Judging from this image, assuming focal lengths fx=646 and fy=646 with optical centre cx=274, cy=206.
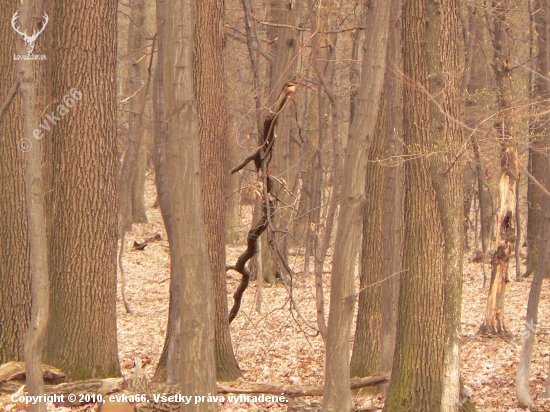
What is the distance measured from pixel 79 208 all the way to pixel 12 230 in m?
0.73

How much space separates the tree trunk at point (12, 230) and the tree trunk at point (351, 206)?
3.35 metres

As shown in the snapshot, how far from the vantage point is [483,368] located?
9797 millimetres

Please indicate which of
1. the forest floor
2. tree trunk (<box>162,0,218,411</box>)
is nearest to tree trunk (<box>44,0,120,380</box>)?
the forest floor

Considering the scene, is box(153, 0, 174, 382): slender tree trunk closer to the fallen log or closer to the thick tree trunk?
the fallen log

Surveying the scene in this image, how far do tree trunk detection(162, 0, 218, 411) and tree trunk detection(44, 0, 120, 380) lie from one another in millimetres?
2257

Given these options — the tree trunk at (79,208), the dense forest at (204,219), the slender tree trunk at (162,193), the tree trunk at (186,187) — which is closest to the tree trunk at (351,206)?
the dense forest at (204,219)

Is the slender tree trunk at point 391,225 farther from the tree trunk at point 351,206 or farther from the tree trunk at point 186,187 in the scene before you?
the tree trunk at point 186,187

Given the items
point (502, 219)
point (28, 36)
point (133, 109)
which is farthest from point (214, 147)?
point (133, 109)

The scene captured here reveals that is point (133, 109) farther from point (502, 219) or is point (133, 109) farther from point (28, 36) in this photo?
point (28, 36)

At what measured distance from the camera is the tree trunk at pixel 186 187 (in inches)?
189

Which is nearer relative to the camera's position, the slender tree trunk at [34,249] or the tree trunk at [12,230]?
the slender tree trunk at [34,249]

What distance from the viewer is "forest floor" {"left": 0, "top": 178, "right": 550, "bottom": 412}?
28.1 ft

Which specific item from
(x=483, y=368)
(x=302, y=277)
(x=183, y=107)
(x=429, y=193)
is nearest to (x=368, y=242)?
(x=429, y=193)

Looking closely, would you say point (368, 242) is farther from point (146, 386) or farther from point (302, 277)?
point (302, 277)
